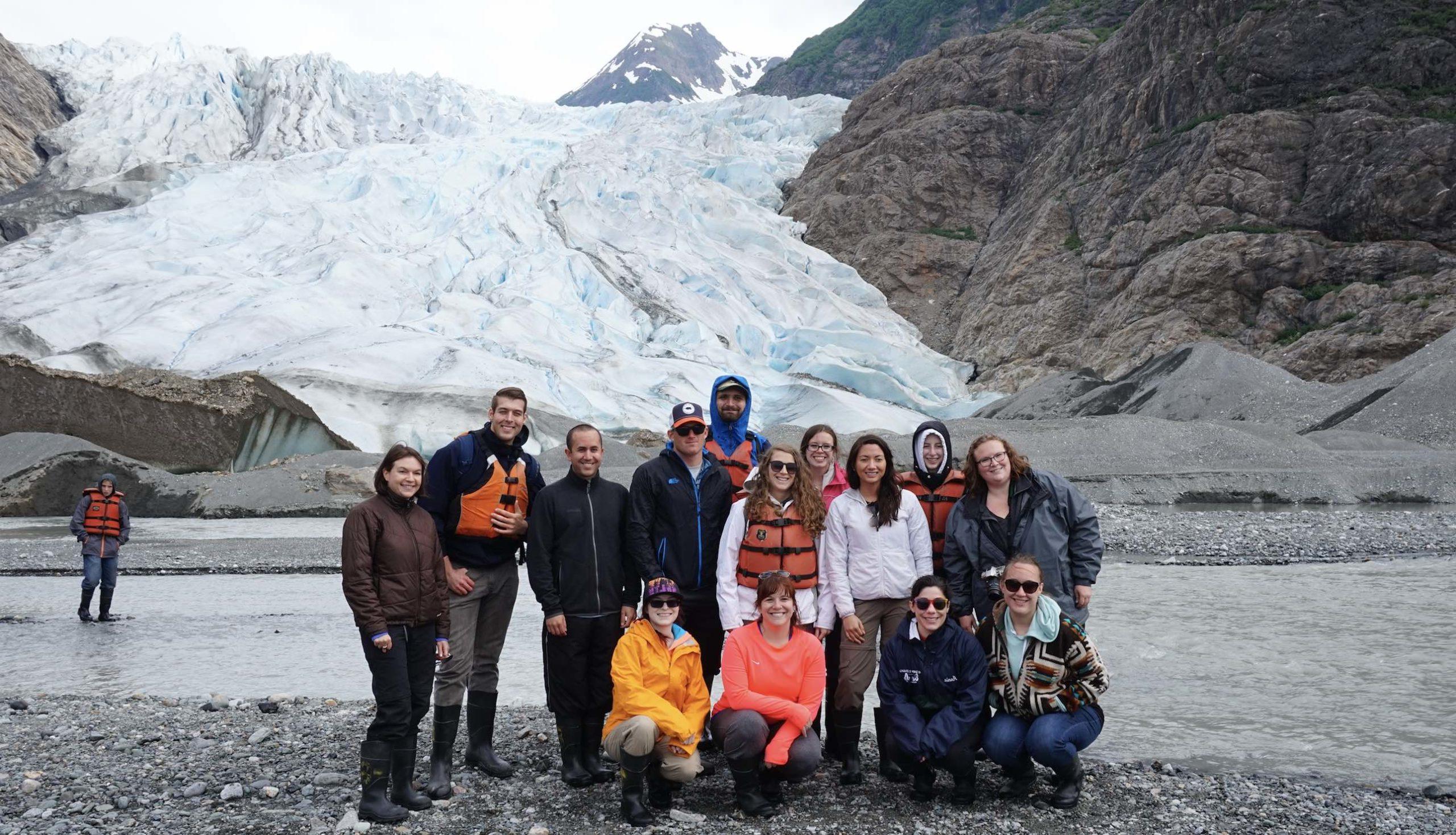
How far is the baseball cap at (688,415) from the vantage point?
447cm

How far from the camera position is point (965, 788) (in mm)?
4039

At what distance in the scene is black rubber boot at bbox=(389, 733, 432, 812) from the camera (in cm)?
392

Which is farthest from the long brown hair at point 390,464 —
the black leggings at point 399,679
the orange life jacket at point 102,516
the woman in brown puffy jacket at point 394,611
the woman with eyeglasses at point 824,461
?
the orange life jacket at point 102,516

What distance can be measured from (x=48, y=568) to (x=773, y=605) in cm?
1274

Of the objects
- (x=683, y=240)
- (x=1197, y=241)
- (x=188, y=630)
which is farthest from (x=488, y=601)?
(x=683, y=240)

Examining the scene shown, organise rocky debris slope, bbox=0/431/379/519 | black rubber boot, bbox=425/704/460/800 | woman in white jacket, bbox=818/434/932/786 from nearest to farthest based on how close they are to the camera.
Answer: black rubber boot, bbox=425/704/460/800 → woman in white jacket, bbox=818/434/932/786 → rocky debris slope, bbox=0/431/379/519

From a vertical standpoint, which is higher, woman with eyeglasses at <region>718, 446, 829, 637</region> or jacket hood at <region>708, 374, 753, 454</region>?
jacket hood at <region>708, 374, 753, 454</region>

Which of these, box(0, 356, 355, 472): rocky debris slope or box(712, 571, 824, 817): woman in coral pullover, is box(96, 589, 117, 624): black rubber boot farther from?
box(0, 356, 355, 472): rocky debris slope

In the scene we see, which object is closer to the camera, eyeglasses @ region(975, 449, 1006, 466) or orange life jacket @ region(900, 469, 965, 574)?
eyeglasses @ region(975, 449, 1006, 466)

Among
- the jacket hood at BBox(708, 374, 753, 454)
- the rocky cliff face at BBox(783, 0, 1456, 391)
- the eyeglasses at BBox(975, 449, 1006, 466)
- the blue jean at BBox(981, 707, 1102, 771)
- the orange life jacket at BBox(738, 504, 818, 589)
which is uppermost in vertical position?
the rocky cliff face at BBox(783, 0, 1456, 391)

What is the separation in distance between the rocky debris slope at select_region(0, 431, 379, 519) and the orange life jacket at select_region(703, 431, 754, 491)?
16.8 metres

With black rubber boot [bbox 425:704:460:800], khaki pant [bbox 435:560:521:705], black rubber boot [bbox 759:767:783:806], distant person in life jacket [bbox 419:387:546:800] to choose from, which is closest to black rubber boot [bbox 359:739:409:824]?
black rubber boot [bbox 425:704:460:800]

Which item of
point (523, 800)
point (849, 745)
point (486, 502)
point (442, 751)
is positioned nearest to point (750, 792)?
point (849, 745)

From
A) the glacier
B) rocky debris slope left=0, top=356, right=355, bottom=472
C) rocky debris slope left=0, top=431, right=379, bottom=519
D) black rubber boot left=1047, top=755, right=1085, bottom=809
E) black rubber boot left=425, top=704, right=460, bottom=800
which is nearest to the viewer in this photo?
black rubber boot left=1047, top=755, right=1085, bottom=809
